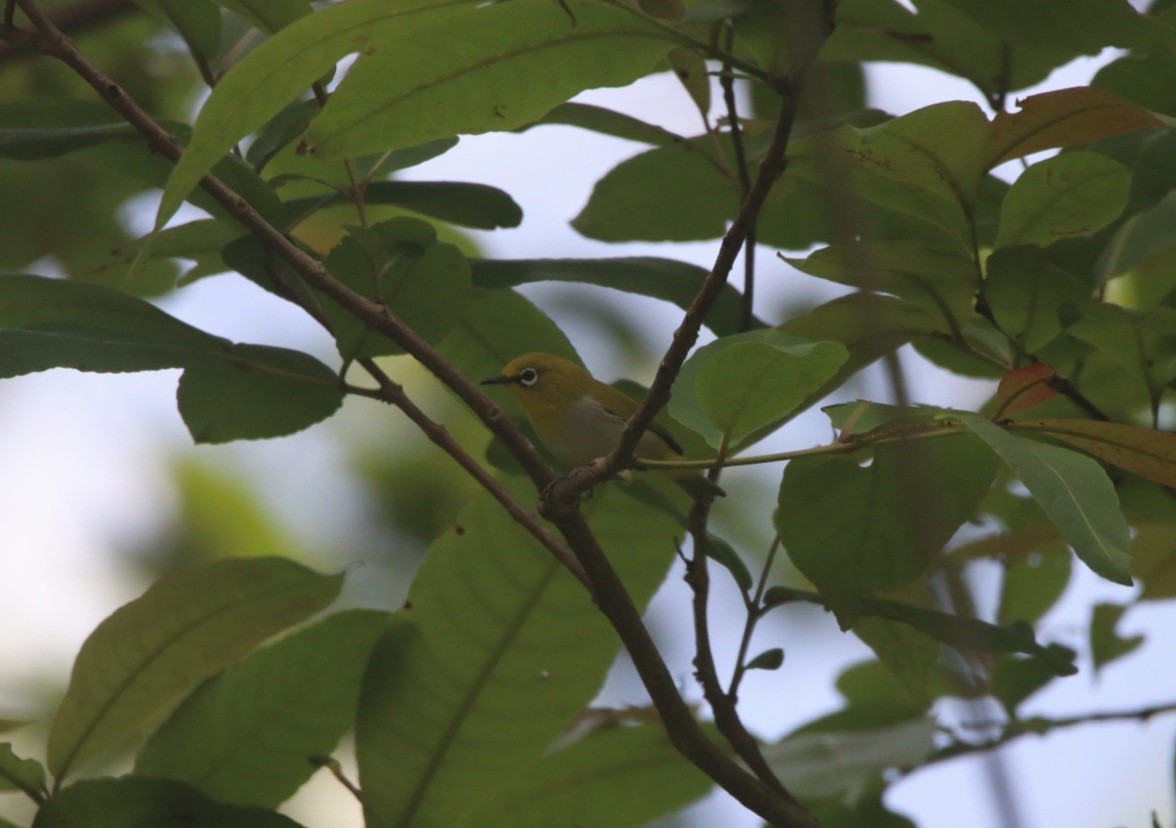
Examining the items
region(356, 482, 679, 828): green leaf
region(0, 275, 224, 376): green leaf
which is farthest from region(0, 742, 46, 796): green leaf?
region(0, 275, 224, 376): green leaf

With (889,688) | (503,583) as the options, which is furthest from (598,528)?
(889,688)

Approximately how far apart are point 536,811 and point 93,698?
2.29 ft

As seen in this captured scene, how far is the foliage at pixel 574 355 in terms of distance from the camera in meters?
1.29

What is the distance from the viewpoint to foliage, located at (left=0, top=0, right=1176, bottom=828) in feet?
4.22

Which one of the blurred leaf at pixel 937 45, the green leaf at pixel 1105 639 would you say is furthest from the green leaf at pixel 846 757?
the blurred leaf at pixel 937 45

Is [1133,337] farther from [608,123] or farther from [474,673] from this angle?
[474,673]

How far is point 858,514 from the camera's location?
4.72 ft

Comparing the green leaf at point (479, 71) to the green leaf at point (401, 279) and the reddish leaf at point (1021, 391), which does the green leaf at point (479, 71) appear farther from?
the reddish leaf at point (1021, 391)

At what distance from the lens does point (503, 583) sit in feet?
5.79

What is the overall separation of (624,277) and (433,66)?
1.60 feet

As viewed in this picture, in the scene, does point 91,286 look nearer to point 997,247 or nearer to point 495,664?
point 495,664

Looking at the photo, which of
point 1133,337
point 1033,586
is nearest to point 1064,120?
point 1133,337

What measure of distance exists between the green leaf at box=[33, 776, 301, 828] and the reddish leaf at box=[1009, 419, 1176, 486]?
1058 millimetres

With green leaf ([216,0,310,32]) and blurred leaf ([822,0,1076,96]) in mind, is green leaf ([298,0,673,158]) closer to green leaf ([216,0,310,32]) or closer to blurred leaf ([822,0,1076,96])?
green leaf ([216,0,310,32])
